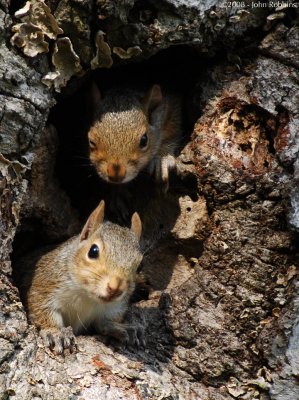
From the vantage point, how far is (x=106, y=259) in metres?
3.19

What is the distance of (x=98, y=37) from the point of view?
124 inches

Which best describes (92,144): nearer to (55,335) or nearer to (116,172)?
(116,172)

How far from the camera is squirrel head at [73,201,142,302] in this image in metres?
3.06

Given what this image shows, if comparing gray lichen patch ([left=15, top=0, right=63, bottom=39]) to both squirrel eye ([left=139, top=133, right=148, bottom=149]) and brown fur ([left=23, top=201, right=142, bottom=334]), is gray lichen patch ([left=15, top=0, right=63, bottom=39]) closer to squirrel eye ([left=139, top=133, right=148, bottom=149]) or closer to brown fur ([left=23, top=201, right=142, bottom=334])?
brown fur ([left=23, top=201, right=142, bottom=334])

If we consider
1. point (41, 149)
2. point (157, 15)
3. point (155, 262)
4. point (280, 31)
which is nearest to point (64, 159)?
point (41, 149)

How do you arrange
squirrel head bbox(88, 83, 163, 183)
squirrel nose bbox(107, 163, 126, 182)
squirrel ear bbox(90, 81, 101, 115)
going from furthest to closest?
squirrel ear bbox(90, 81, 101, 115), squirrel head bbox(88, 83, 163, 183), squirrel nose bbox(107, 163, 126, 182)

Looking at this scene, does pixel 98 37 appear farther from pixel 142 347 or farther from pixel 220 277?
pixel 142 347

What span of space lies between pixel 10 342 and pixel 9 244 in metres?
0.44

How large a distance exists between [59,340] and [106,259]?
18.1 inches

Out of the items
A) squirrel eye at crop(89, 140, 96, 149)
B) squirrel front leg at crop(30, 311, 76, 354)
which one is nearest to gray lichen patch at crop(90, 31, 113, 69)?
squirrel eye at crop(89, 140, 96, 149)

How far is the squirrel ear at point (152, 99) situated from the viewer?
3.99m

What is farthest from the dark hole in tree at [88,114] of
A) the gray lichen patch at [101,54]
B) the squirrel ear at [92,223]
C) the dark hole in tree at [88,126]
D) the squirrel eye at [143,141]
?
the gray lichen patch at [101,54]

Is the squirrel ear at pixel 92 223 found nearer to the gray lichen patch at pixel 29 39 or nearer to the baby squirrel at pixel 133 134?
the baby squirrel at pixel 133 134

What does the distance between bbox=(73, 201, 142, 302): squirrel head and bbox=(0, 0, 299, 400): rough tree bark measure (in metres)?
→ 0.26
